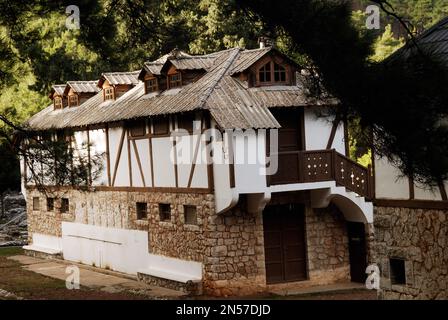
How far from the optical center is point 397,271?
51.1 ft

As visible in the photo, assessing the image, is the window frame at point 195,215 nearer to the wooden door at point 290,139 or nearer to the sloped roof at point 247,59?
the wooden door at point 290,139

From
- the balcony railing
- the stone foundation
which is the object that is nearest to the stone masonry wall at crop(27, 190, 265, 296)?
the stone foundation

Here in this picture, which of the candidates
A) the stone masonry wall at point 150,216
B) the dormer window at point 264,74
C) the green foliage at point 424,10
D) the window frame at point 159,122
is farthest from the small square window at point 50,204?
the green foliage at point 424,10

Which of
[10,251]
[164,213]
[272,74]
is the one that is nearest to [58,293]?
[164,213]

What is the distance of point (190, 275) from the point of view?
22.4 metres

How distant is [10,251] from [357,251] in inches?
637

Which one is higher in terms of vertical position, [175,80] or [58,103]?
[58,103]

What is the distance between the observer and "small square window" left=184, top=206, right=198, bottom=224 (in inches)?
883

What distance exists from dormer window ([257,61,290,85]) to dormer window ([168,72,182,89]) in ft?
7.93

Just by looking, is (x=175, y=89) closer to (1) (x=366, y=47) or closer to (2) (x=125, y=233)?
(2) (x=125, y=233)

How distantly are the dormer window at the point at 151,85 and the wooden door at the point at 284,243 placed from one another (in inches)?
206

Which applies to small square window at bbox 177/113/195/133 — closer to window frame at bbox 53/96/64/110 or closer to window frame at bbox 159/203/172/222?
window frame at bbox 159/203/172/222

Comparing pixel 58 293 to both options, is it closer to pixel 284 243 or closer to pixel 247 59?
pixel 284 243
